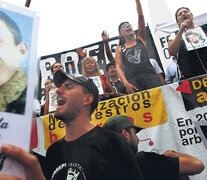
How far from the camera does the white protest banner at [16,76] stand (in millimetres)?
611

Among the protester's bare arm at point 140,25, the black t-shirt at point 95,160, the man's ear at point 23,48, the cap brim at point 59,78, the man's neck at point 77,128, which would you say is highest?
the protester's bare arm at point 140,25

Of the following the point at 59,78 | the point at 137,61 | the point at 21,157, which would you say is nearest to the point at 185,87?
the point at 137,61

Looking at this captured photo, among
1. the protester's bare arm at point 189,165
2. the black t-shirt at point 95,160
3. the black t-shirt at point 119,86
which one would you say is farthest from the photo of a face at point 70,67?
the protester's bare arm at point 189,165

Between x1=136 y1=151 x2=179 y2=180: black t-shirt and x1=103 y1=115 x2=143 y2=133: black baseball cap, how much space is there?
31 cm

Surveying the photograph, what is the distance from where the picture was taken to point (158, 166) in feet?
6.14

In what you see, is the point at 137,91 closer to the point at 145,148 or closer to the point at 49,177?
the point at 145,148

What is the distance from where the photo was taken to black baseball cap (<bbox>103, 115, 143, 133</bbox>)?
2182 millimetres

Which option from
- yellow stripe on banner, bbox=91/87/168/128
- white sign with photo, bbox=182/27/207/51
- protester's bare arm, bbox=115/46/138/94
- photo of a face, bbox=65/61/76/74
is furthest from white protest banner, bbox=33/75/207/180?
photo of a face, bbox=65/61/76/74

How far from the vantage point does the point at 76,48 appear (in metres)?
4.04

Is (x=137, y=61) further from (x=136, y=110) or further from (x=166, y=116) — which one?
(x=166, y=116)

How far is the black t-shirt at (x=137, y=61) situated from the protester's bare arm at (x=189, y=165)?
1.10 meters

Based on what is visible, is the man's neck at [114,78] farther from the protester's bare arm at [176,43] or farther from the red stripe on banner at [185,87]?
the red stripe on banner at [185,87]

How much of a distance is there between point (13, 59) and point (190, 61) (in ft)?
8.15

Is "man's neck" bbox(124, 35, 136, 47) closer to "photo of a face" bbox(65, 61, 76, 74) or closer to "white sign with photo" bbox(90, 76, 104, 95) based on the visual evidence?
"white sign with photo" bbox(90, 76, 104, 95)
